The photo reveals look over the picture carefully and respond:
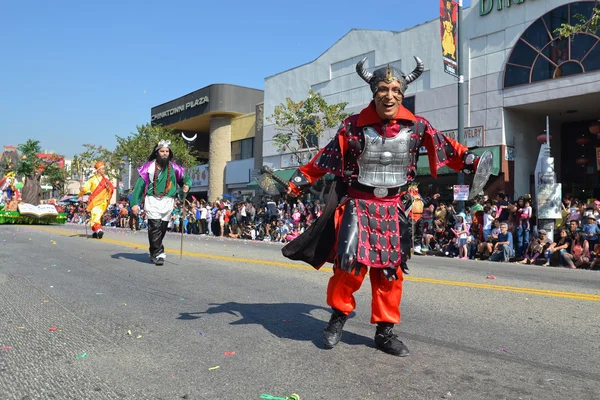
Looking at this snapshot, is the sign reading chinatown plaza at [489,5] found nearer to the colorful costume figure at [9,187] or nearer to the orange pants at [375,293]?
the orange pants at [375,293]

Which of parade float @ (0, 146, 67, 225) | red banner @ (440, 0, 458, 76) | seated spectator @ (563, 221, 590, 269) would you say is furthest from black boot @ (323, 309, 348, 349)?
parade float @ (0, 146, 67, 225)

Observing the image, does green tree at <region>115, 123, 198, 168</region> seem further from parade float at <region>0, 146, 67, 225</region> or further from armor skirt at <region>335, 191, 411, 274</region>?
armor skirt at <region>335, 191, 411, 274</region>

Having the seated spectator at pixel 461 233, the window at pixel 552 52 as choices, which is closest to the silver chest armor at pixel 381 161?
the seated spectator at pixel 461 233

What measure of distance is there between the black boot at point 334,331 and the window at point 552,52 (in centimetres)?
1761

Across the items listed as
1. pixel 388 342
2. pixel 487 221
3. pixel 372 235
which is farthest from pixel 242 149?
pixel 388 342

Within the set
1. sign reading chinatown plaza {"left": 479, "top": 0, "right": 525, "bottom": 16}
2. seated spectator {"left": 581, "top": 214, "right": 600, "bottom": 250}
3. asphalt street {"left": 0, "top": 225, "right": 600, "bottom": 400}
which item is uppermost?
sign reading chinatown plaza {"left": 479, "top": 0, "right": 525, "bottom": 16}

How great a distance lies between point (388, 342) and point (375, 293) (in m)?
0.38

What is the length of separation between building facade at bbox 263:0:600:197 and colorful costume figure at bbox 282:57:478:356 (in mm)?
16611

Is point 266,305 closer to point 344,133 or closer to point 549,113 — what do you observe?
point 344,133

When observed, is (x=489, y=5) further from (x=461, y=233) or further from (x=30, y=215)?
(x=30, y=215)

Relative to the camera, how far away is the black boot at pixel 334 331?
3.89 m

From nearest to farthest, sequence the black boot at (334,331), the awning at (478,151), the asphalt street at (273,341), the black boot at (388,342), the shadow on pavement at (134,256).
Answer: the asphalt street at (273,341), the black boot at (388,342), the black boot at (334,331), the shadow on pavement at (134,256), the awning at (478,151)

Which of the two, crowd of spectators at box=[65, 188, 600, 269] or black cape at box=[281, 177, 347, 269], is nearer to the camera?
black cape at box=[281, 177, 347, 269]

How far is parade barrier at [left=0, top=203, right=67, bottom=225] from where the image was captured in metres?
23.5
